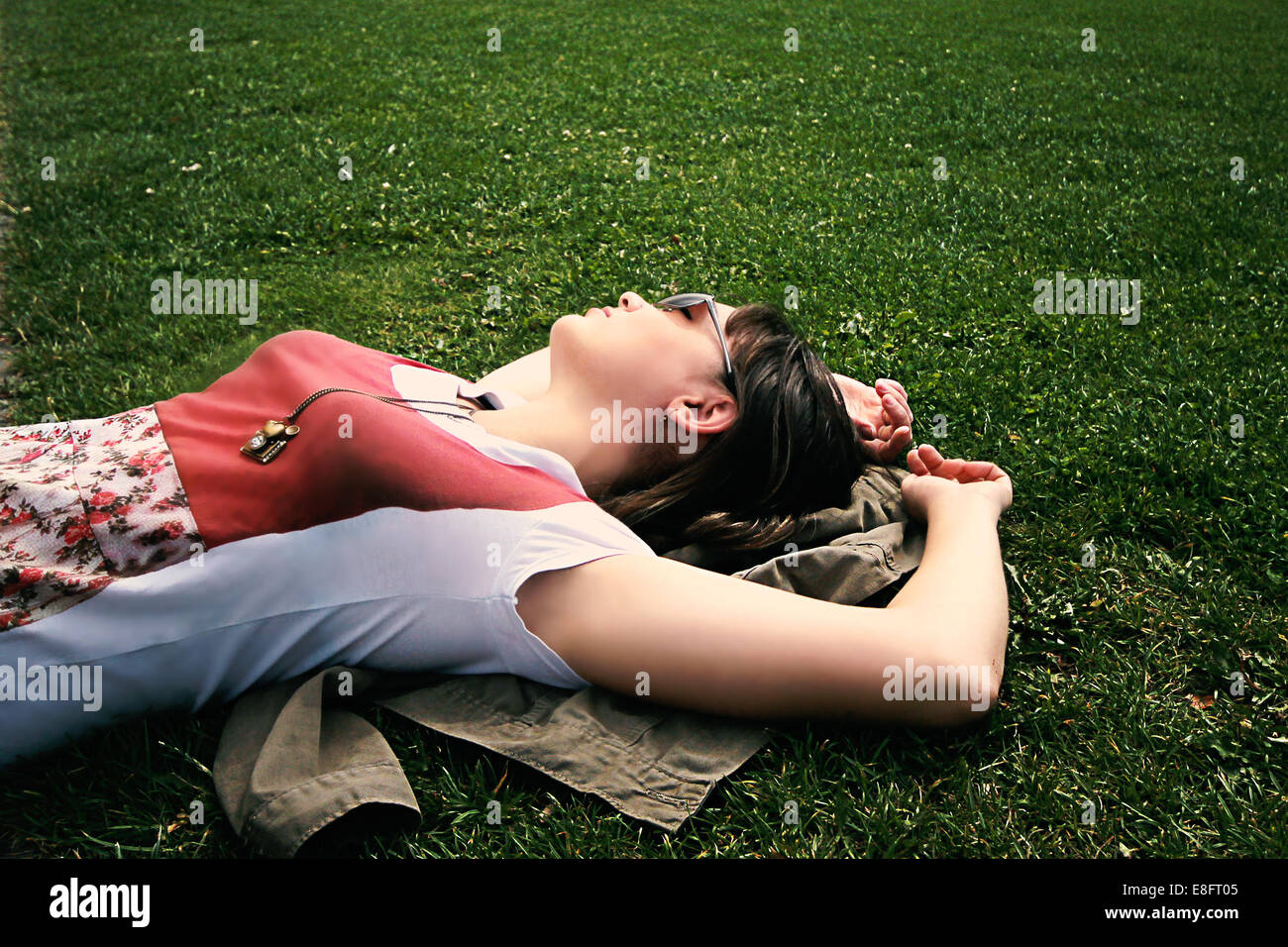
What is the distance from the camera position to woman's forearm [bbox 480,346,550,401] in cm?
351

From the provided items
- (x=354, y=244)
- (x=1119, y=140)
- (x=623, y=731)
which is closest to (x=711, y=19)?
(x=1119, y=140)

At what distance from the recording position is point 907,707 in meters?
2.35

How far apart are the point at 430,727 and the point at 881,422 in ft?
6.63

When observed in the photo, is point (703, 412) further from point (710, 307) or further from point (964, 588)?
point (964, 588)

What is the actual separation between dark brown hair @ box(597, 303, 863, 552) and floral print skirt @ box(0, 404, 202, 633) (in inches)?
48.0

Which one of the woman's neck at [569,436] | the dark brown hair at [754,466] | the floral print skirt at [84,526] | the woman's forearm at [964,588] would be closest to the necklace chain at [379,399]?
the woman's neck at [569,436]

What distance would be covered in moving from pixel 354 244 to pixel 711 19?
9.69m

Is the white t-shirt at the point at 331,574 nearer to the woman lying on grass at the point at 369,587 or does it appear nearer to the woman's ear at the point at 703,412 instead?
the woman lying on grass at the point at 369,587

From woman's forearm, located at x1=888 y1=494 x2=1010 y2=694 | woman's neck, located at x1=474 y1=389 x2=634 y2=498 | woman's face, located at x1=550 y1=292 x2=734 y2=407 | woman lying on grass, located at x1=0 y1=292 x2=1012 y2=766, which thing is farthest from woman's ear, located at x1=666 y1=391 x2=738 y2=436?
woman's forearm, located at x1=888 y1=494 x2=1010 y2=694

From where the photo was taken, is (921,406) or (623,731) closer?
(623,731)

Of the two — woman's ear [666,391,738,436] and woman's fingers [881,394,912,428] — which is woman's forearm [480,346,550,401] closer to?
woman's ear [666,391,738,436]

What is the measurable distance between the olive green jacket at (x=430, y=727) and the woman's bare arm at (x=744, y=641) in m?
0.09

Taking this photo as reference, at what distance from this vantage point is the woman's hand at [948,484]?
9.86 feet
